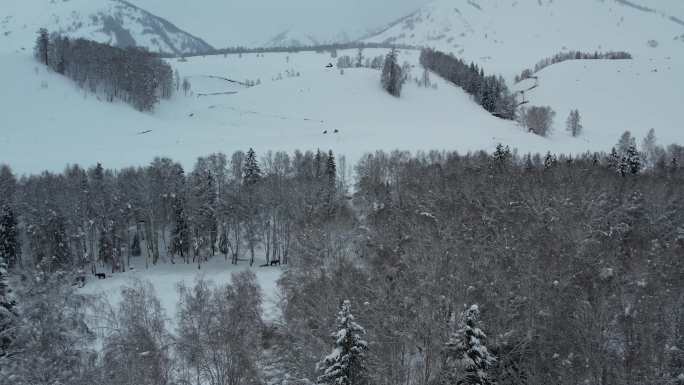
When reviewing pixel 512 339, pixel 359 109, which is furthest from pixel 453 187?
pixel 359 109

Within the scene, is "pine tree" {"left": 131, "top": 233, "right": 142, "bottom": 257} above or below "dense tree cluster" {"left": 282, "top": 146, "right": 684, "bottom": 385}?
below

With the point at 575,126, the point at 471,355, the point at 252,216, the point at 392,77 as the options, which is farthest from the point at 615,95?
the point at 471,355

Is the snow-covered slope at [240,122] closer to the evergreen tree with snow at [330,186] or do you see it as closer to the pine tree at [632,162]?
the evergreen tree with snow at [330,186]

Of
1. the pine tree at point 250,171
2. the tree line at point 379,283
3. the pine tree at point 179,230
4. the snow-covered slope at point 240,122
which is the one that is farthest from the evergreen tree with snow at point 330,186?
the pine tree at point 179,230

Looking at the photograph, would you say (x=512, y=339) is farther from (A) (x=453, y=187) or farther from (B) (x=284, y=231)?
(B) (x=284, y=231)

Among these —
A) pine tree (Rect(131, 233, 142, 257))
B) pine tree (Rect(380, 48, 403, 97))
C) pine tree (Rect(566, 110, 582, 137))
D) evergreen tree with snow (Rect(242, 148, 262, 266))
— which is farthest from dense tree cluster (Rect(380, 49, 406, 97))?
pine tree (Rect(131, 233, 142, 257))

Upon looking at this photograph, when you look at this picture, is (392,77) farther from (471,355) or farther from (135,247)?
(471,355)

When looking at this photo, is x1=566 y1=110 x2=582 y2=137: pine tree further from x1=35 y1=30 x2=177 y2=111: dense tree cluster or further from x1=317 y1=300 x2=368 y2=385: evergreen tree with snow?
x1=317 y1=300 x2=368 y2=385: evergreen tree with snow
